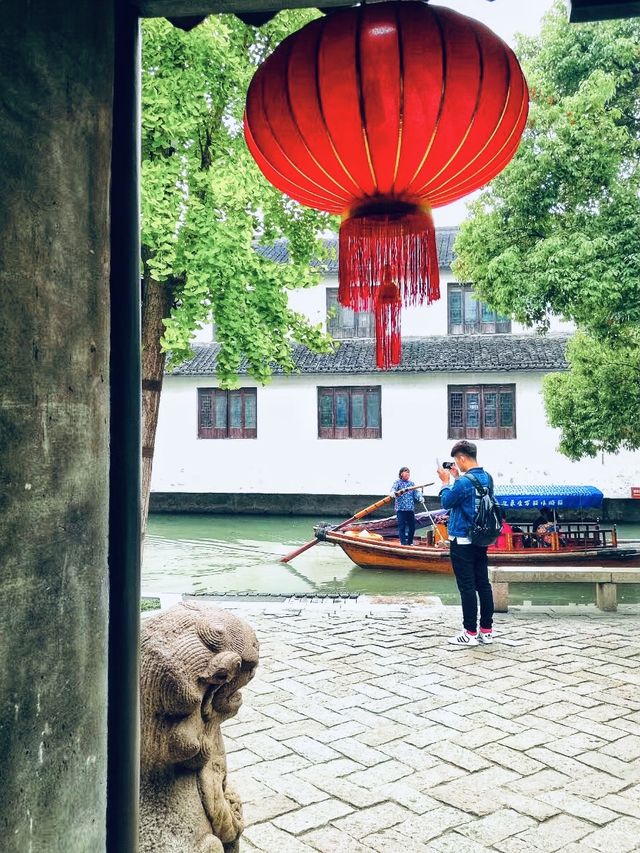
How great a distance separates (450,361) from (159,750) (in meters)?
16.0

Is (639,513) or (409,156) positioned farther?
(639,513)

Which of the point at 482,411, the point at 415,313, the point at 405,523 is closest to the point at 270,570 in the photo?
the point at 405,523

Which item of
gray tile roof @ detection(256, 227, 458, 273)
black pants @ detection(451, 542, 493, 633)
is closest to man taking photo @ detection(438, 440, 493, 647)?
black pants @ detection(451, 542, 493, 633)

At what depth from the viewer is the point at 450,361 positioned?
17391 mm

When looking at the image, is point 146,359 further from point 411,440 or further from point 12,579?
point 411,440

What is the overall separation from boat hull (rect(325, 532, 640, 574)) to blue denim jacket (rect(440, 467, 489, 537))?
5.15m

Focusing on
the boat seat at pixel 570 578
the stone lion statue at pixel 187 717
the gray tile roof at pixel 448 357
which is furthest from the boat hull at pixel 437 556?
the stone lion statue at pixel 187 717

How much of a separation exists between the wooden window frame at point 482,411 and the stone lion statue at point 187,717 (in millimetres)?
15732

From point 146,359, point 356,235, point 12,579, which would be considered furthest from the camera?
point 146,359

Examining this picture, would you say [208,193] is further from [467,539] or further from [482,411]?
[482,411]

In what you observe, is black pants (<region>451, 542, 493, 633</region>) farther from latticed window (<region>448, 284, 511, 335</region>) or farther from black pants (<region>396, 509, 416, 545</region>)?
latticed window (<region>448, 284, 511, 335</region>)

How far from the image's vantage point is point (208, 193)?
7109mm

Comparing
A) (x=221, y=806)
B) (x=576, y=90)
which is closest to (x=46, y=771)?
A: (x=221, y=806)

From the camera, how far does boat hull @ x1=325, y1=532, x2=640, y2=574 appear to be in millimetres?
10203
